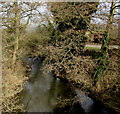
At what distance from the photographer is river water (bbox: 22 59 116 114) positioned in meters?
5.84

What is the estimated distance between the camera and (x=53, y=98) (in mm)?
6816

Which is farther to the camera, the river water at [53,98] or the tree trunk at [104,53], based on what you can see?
the river water at [53,98]

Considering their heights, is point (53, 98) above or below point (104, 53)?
below

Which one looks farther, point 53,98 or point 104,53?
point 53,98

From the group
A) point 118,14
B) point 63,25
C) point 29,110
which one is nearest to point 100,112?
point 29,110

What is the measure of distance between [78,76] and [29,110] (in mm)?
2385

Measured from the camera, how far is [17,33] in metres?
6.88

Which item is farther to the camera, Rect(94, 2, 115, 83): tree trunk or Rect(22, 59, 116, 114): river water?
Rect(22, 59, 116, 114): river water

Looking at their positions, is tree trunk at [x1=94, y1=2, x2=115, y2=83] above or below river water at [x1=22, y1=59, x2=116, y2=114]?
Result: above

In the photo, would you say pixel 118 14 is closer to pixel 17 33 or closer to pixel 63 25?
pixel 63 25

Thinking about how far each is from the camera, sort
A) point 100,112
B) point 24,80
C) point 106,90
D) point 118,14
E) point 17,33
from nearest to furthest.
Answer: point 118,14 → point 106,90 → point 100,112 → point 17,33 → point 24,80

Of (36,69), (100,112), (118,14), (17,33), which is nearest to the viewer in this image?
(118,14)

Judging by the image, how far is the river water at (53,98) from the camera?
19.1ft

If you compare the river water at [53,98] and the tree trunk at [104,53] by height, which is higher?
the tree trunk at [104,53]
